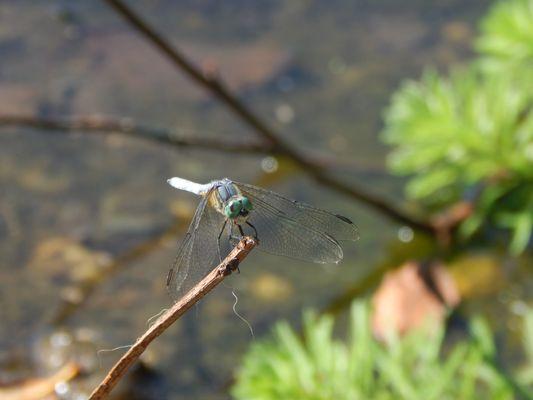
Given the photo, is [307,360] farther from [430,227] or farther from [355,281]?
[430,227]

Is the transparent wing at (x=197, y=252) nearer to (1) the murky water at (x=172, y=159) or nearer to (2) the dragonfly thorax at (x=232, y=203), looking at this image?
(2) the dragonfly thorax at (x=232, y=203)

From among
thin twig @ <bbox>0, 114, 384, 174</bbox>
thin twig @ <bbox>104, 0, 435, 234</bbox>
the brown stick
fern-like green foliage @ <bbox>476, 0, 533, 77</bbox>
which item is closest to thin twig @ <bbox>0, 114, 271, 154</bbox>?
thin twig @ <bbox>0, 114, 384, 174</bbox>

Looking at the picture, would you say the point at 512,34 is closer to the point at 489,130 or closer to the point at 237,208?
the point at 489,130

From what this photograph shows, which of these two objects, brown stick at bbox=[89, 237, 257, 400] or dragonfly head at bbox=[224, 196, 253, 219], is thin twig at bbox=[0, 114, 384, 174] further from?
brown stick at bbox=[89, 237, 257, 400]

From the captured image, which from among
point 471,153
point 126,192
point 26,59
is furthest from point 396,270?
point 26,59

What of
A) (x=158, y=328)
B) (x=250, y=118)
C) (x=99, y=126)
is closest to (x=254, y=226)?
(x=158, y=328)

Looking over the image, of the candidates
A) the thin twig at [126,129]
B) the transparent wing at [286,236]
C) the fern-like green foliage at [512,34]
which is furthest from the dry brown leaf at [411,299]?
the transparent wing at [286,236]
